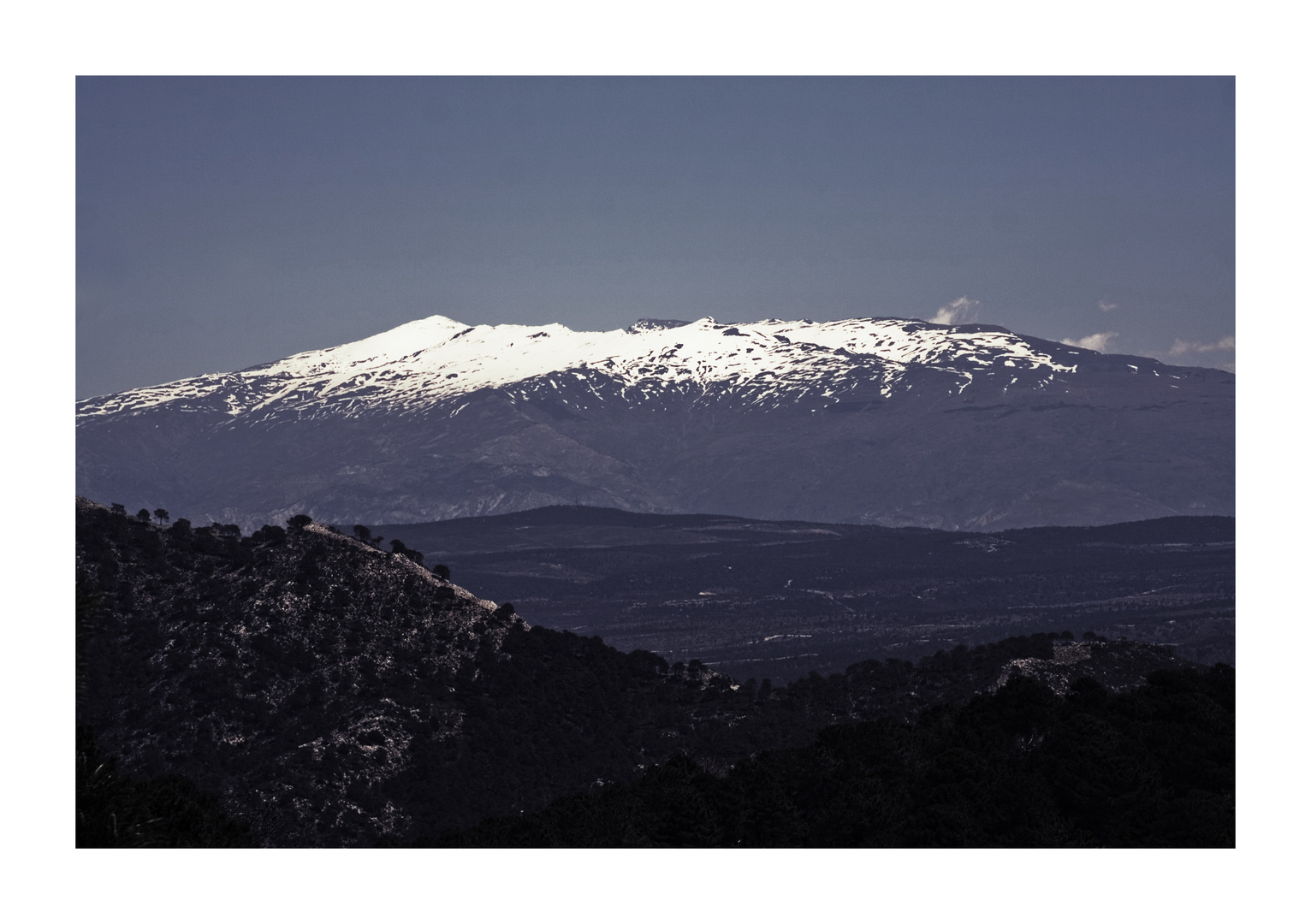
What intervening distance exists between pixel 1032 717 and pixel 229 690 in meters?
57.2

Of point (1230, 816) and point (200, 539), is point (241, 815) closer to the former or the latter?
point (200, 539)

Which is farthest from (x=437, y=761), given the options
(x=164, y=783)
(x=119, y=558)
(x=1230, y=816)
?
(x=1230, y=816)

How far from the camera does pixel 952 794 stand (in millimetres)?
65000

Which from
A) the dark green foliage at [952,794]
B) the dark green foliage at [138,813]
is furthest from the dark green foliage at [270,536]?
the dark green foliage at [138,813]

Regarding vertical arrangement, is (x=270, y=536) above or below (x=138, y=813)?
above

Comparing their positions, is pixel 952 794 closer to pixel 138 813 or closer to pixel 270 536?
pixel 138 813

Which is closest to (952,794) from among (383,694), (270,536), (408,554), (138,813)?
(138,813)

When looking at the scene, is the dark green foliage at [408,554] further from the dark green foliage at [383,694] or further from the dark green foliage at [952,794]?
the dark green foliage at [952,794]

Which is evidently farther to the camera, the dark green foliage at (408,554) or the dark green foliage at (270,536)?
the dark green foliage at (408,554)

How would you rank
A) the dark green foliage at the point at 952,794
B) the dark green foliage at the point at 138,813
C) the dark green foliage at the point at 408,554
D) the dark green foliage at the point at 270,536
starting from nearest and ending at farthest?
1. the dark green foliage at the point at 138,813
2. the dark green foliage at the point at 952,794
3. the dark green foliage at the point at 270,536
4. the dark green foliage at the point at 408,554

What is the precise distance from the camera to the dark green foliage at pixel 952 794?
61375 millimetres

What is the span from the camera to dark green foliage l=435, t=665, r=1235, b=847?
6138 cm

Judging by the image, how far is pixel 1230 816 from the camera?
2277 inches

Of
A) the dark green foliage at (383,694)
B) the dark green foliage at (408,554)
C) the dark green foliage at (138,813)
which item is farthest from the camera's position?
the dark green foliage at (408,554)
